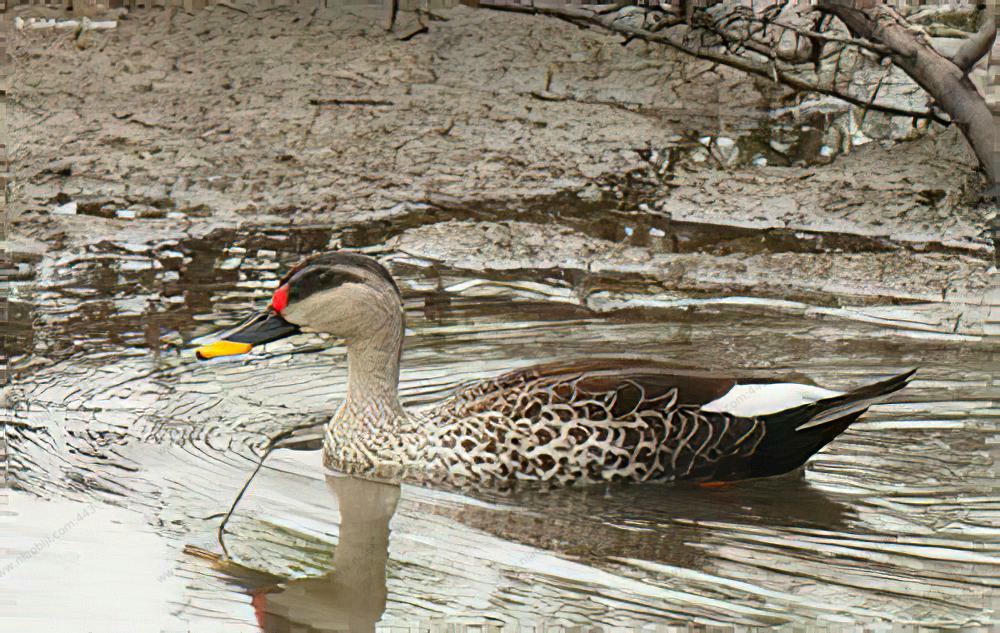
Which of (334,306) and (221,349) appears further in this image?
(334,306)

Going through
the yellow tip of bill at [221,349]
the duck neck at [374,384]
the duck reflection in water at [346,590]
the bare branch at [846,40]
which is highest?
the bare branch at [846,40]

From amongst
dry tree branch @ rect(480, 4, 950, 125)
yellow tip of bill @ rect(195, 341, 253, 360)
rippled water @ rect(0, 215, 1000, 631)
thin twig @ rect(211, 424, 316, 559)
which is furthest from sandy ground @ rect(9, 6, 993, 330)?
yellow tip of bill @ rect(195, 341, 253, 360)

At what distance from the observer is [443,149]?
10.3 meters

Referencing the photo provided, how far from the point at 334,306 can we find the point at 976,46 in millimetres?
4882

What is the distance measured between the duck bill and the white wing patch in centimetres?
178

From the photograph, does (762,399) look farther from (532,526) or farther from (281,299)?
(281,299)

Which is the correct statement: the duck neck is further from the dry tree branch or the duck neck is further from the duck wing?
the dry tree branch

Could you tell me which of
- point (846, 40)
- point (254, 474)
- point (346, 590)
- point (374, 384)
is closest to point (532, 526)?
point (346, 590)

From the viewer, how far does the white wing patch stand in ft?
20.2

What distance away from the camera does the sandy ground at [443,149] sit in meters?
9.01

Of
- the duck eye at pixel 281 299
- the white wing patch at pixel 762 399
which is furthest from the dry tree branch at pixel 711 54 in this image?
the duck eye at pixel 281 299

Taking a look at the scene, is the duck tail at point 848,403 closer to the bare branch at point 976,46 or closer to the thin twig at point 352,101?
the bare branch at point 976,46

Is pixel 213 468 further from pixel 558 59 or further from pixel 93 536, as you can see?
pixel 558 59

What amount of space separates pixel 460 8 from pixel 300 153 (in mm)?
2470
